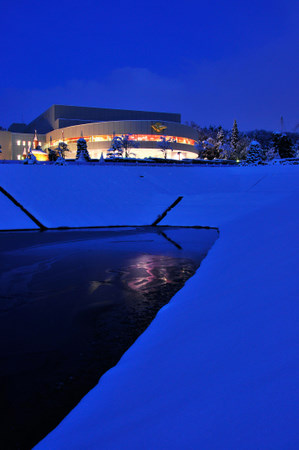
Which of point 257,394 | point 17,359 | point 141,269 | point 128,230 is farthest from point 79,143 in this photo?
point 257,394

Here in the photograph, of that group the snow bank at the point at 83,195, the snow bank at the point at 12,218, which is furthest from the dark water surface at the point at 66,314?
the snow bank at the point at 83,195

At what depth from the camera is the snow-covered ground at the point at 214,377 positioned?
6.77 ft

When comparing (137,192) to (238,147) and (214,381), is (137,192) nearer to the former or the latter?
(214,381)

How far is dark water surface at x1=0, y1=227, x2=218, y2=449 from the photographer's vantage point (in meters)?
4.45

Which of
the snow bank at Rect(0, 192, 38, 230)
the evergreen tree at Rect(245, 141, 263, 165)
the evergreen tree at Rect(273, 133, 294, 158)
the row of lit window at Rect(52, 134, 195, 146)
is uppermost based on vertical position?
the row of lit window at Rect(52, 134, 195, 146)

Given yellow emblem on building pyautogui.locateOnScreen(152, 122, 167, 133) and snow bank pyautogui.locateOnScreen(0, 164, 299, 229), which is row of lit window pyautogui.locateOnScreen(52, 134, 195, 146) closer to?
yellow emblem on building pyautogui.locateOnScreen(152, 122, 167, 133)

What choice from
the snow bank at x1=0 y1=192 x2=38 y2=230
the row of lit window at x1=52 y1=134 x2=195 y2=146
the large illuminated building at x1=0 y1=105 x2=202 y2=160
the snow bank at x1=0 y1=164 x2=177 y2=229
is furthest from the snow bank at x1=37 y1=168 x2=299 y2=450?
the row of lit window at x1=52 y1=134 x2=195 y2=146

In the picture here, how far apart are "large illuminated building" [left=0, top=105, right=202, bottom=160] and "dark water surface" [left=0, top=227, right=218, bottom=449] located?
60.4 metres

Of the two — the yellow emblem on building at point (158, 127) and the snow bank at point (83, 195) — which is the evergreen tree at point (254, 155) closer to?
the snow bank at point (83, 195)

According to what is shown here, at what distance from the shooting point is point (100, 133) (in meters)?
80.0

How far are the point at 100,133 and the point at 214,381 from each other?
81465 mm

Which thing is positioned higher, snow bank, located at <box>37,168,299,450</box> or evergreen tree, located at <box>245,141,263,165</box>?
evergreen tree, located at <box>245,141,263,165</box>

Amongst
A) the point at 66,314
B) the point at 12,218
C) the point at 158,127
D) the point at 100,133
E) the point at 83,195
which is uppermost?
the point at 158,127

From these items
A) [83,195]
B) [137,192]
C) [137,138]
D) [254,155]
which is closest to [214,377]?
[83,195]
